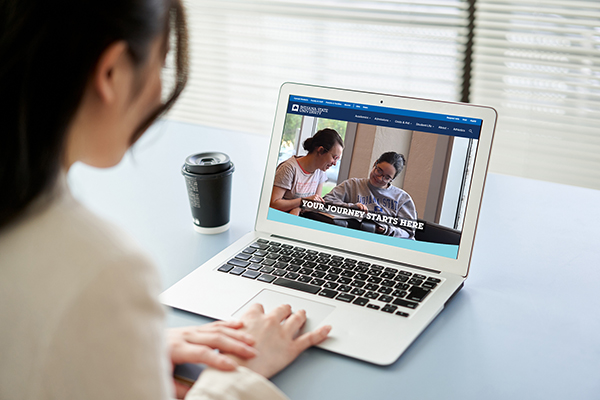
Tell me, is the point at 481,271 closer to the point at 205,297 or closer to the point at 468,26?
the point at 205,297

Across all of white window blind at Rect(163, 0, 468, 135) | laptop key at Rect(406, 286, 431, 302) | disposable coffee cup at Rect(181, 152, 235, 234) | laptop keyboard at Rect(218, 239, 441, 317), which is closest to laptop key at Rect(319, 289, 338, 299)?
laptop keyboard at Rect(218, 239, 441, 317)

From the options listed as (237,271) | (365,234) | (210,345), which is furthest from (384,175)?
(210,345)

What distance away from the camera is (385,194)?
98cm

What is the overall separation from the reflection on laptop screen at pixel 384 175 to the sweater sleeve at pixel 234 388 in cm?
44

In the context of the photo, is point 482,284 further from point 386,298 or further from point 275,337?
point 275,337

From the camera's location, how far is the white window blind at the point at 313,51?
8.96 ft

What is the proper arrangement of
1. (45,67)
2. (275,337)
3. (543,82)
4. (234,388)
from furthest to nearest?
1. (543,82)
2. (275,337)
3. (234,388)
4. (45,67)

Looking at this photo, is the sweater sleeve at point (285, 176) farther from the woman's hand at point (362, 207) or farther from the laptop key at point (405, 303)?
the laptop key at point (405, 303)

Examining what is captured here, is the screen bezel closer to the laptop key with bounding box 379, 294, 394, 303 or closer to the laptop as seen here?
the laptop

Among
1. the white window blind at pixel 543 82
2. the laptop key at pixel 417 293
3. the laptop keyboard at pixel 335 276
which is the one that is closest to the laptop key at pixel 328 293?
the laptop keyboard at pixel 335 276

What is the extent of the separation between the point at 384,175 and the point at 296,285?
27cm

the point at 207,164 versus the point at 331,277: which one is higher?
the point at 207,164

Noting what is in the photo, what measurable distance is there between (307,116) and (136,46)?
0.64 metres

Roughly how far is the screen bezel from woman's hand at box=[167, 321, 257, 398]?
33 centimetres
